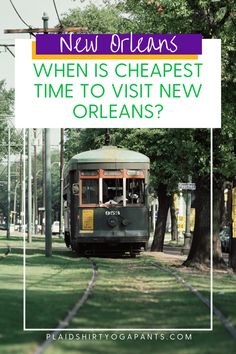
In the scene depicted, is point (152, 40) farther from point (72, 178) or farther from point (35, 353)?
point (72, 178)

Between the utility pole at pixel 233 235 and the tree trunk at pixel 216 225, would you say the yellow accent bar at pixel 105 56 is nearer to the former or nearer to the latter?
the utility pole at pixel 233 235

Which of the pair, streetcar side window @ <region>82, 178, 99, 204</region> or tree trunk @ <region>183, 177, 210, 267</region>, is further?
streetcar side window @ <region>82, 178, 99, 204</region>

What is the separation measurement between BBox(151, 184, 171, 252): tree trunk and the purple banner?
35.0 metres

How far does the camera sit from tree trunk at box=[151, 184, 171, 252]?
159 ft

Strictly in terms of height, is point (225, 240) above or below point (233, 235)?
below

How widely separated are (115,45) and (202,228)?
16.5 m

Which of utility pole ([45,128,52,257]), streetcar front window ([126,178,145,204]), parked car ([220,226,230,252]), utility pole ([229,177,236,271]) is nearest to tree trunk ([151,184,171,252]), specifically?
parked car ([220,226,230,252])

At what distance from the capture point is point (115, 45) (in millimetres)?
12805

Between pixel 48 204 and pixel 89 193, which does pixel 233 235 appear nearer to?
pixel 89 193

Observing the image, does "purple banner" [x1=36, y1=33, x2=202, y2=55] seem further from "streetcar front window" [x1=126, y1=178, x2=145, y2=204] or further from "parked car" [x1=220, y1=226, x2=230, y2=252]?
"parked car" [x1=220, y1=226, x2=230, y2=252]

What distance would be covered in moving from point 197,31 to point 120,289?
31.5ft

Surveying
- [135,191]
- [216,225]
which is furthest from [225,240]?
[216,225]

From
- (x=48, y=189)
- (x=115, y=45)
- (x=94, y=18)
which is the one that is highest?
(x=94, y=18)

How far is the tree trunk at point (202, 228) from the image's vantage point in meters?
28.6
